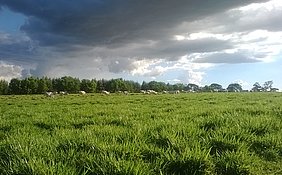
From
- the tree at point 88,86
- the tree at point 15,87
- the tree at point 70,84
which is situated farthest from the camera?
the tree at point 88,86

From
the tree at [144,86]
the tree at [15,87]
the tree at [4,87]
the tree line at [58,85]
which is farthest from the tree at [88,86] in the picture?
the tree at [144,86]

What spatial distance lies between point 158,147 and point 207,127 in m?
3.49

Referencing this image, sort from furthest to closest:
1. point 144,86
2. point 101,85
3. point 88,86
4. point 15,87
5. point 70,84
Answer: point 144,86 → point 101,85 → point 88,86 → point 70,84 → point 15,87

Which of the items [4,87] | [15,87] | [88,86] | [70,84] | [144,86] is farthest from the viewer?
[144,86]

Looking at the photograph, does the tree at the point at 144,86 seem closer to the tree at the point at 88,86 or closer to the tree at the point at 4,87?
the tree at the point at 88,86

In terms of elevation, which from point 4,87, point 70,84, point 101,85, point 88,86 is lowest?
point 4,87

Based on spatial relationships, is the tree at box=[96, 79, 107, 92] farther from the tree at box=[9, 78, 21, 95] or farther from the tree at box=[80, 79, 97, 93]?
the tree at box=[9, 78, 21, 95]

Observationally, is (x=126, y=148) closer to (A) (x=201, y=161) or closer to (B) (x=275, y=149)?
(A) (x=201, y=161)

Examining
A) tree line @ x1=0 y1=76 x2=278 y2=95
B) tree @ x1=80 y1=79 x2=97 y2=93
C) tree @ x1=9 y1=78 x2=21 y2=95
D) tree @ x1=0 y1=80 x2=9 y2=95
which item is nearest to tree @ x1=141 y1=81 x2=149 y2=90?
tree line @ x1=0 y1=76 x2=278 y2=95

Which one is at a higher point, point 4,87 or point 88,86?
point 88,86

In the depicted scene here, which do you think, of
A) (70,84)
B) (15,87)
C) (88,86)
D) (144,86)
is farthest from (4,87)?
(144,86)

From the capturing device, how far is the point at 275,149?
26.4 ft

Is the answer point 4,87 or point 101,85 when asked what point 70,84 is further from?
point 4,87

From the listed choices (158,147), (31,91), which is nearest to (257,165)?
(158,147)
